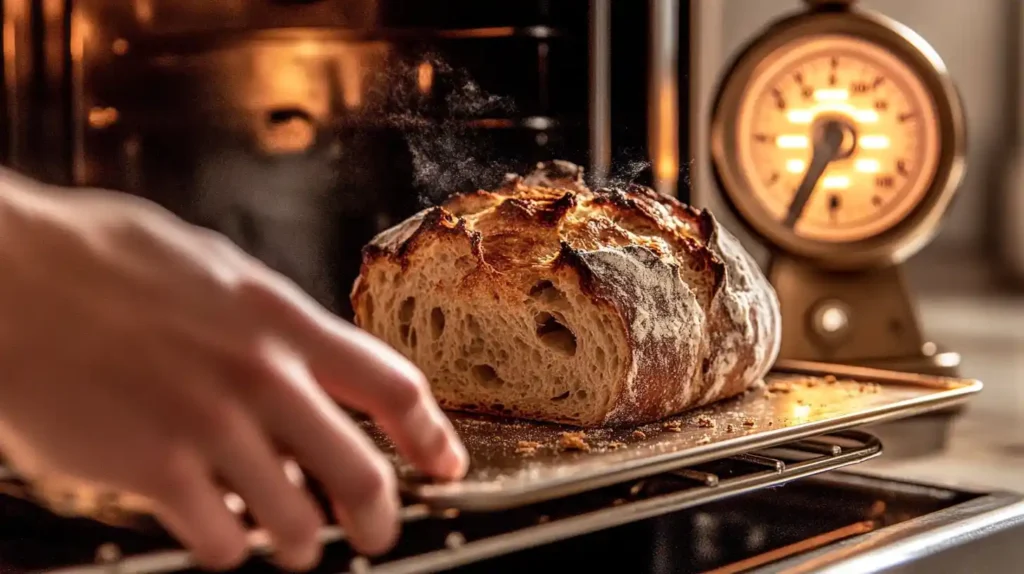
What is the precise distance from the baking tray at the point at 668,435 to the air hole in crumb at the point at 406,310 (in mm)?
111

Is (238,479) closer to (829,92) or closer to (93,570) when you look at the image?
(93,570)

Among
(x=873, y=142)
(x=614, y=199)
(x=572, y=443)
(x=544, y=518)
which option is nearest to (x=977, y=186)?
(x=873, y=142)

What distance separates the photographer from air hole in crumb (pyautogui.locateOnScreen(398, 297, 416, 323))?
1.08 metres

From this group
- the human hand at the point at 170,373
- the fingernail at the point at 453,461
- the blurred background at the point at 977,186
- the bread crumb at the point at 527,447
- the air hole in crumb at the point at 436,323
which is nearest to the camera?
the human hand at the point at 170,373

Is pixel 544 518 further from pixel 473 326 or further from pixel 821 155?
pixel 821 155

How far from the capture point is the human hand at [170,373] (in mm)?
500

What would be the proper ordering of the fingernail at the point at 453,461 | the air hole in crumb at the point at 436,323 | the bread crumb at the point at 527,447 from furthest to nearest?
the air hole in crumb at the point at 436,323 < the bread crumb at the point at 527,447 < the fingernail at the point at 453,461

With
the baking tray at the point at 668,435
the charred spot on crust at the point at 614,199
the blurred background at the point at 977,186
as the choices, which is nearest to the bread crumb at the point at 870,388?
the baking tray at the point at 668,435

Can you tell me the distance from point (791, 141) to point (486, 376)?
1.91ft

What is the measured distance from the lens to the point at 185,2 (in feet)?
3.53

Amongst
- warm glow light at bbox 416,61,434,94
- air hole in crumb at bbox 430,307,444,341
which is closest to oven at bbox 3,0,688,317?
→ warm glow light at bbox 416,61,434,94

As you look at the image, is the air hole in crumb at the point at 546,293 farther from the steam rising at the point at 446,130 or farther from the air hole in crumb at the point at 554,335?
the steam rising at the point at 446,130

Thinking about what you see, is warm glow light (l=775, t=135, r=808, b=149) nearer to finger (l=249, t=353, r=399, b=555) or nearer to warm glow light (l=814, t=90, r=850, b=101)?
warm glow light (l=814, t=90, r=850, b=101)

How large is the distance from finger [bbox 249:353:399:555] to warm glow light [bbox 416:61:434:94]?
638 millimetres
